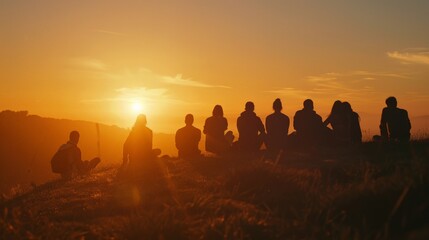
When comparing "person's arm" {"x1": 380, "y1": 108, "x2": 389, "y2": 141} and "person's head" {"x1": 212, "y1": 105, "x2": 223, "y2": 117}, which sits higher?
"person's head" {"x1": 212, "y1": 105, "x2": 223, "y2": 117}

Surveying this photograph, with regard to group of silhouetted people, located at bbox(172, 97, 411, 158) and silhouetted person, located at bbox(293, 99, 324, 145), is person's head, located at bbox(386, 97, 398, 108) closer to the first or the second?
group of silhouetted people, located at bbox(172, 97, 411, 158)

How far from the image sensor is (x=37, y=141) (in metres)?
125

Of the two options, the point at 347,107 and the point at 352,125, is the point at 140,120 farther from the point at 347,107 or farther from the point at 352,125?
the point at 352,125

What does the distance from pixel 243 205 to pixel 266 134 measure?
436 inches

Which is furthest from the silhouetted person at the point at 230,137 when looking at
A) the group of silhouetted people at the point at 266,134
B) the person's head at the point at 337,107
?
the person's head at the point at 337,107

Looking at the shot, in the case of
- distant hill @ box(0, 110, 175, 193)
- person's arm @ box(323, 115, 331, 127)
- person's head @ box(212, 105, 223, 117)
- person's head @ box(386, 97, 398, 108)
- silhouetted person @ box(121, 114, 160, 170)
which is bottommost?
distant hill @ box(0, 110, 175, 193)

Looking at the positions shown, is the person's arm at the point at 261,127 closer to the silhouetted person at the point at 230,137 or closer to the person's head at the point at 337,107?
the silhouetted person at the point at 230,137

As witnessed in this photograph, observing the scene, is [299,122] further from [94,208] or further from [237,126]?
[94,208]

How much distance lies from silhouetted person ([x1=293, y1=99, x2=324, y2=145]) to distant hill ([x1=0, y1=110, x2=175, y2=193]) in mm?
82024

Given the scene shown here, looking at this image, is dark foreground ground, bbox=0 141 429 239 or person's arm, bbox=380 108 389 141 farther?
person's arm, bbox=380 108 389 141

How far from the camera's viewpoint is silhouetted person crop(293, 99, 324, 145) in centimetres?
1945

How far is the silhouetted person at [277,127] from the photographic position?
1978cm

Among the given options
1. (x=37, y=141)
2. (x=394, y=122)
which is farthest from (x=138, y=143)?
(x=37, y=141)

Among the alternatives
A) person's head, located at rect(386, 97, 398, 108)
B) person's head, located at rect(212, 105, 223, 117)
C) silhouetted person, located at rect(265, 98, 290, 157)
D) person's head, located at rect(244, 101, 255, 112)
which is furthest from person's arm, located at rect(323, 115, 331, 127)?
person's head, located at rect(212, 105, 223, 117)
